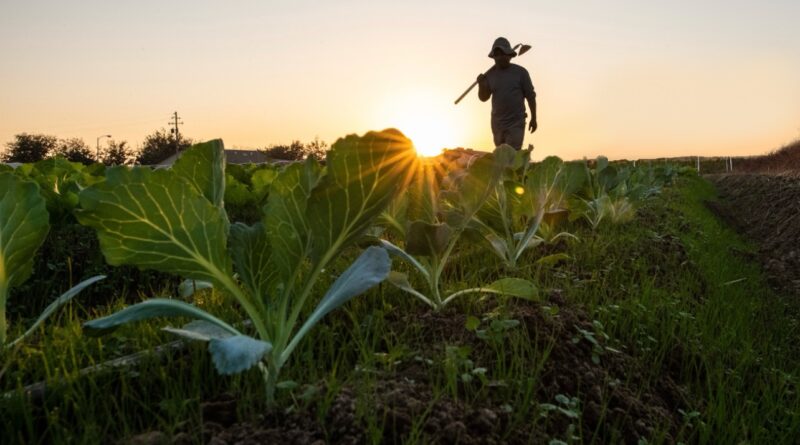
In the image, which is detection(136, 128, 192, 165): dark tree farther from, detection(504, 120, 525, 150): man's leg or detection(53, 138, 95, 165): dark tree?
detection(504, 120, 525, 150): man's leg

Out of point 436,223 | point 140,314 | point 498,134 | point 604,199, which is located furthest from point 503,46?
point 140,314

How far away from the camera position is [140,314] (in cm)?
136

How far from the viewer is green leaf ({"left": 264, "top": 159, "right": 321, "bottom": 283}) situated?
1455 millimetres

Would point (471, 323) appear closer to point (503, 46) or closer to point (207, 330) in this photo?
point (207, 330)

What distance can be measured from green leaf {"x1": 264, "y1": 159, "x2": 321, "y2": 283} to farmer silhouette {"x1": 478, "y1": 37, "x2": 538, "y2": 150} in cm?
807

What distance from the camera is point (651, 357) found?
7.59 feet

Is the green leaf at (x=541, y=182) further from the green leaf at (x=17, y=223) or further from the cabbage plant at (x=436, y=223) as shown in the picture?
the green leaf at (x=17, y=223)

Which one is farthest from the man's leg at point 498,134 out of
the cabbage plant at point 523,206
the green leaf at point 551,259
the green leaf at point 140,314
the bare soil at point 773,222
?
the green leaf at point 140,314

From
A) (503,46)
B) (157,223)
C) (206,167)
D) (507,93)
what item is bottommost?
(157,223)

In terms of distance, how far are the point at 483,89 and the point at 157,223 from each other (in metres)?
8.69

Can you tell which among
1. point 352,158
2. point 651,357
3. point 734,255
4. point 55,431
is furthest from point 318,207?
point 734,255

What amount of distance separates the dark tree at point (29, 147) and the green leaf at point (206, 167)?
71.1m

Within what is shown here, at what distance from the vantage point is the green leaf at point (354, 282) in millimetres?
1406

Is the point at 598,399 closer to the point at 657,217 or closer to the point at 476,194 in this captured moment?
the point at 476,194
